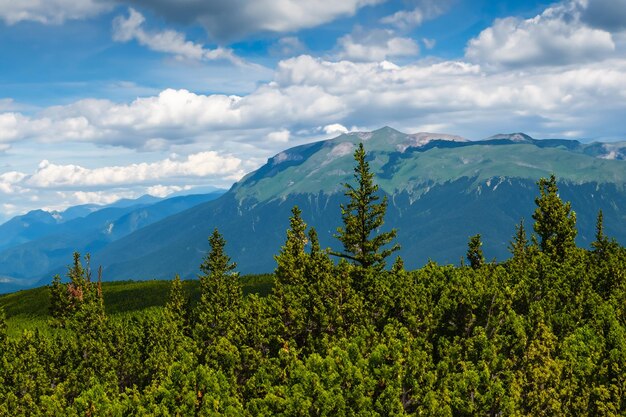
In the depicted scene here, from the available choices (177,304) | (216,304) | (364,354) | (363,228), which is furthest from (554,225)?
(177,304)

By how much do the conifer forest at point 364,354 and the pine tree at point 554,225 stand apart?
17.5 feet

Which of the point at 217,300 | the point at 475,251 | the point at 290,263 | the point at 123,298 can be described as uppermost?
the point at 290,263

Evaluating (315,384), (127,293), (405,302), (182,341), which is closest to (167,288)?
(127,293)

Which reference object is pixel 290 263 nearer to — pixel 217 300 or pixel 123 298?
pixel 217 300

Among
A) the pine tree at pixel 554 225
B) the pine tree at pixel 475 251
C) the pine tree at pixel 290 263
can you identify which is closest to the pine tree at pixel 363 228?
the pine tree at pixel 290 263

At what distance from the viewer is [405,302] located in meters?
37.7

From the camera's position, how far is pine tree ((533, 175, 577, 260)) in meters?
59.7

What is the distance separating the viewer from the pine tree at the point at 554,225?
196ft

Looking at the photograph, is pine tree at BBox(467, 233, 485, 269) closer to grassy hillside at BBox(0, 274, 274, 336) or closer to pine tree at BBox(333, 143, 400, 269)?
pine tree at BBox(333, 143, 400, 269)

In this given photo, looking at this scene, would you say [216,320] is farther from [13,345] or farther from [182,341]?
[13,345]

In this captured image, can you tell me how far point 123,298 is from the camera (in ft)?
424

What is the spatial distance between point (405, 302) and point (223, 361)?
1277cm

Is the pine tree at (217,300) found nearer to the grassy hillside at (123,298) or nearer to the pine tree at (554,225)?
the pine tree at (554,225)

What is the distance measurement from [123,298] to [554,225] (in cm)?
9893
